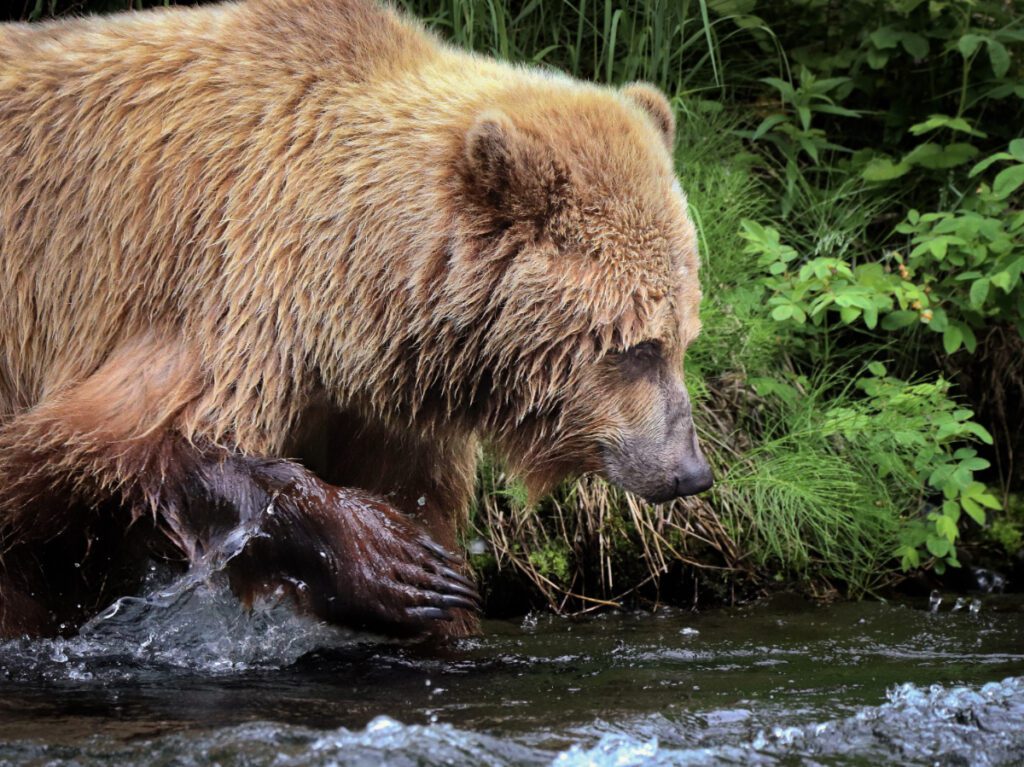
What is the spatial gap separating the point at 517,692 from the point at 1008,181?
3.61 m

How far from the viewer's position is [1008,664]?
4.52m

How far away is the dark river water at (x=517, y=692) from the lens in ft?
10.5

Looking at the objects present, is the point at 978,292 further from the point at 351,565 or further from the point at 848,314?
the point at 351,565

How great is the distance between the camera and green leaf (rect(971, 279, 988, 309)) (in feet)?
19.8

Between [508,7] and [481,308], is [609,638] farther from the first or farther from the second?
[508,7]

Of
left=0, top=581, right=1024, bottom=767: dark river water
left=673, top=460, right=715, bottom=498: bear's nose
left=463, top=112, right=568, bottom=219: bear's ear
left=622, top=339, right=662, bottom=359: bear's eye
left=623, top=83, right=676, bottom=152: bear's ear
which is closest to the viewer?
left=0, top=581, right=1024, bottom=767: dark river water

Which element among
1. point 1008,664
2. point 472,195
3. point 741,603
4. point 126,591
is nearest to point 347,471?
point 126,591

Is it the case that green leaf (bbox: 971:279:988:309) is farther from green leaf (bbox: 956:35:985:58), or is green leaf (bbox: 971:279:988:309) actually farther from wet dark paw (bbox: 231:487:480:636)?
wet dark paw (bbox: 231:487:480:636)

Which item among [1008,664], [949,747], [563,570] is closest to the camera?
[949,747]

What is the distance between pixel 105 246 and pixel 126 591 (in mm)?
1241

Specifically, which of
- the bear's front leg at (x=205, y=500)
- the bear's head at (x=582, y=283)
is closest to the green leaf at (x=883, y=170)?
the bear's head at (x=582, y=283)

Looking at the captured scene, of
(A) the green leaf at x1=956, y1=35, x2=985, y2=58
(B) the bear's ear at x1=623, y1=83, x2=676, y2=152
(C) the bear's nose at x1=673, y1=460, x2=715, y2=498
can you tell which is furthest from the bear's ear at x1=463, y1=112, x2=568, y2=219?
(A) the green leaf at x1=956, y1=35, x2=985, y2=58

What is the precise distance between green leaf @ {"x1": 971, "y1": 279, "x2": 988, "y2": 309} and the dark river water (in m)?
1.37

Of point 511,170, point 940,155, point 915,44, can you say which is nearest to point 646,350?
point 511,170
